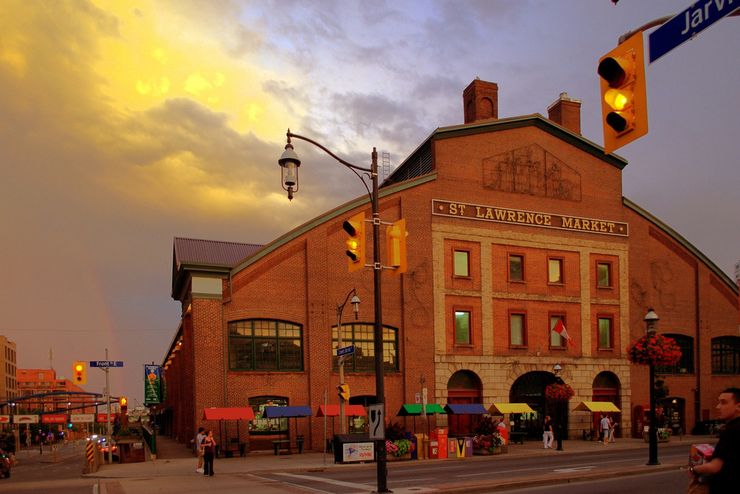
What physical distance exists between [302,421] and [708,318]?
100 ft

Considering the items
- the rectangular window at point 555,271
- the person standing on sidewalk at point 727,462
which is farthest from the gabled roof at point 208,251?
the person standing on sidewalk at point 727,462

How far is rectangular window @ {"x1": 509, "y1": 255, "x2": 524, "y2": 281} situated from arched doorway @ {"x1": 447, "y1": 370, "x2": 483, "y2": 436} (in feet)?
22.7

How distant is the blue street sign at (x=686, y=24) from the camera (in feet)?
20.0

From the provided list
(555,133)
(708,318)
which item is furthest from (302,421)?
(708,318)

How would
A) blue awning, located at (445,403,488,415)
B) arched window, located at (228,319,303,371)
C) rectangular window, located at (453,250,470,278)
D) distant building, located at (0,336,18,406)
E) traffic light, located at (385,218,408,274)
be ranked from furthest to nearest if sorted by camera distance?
distant building, located at (0,336,18,406) < rectangular window, located at (453,250,470,278) < blue awning, located at (445,403,488,415) < arched window, located at (228,319,303,371) < traffic light, located at (385,218,408,274)

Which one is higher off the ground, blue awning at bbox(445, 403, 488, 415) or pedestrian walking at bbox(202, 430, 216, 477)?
pedestrian walking at bbox(202, 430, 216, 477)

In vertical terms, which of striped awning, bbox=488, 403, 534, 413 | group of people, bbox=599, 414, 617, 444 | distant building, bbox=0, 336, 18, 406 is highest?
striped awning, bbox=488, 403, 534, 413

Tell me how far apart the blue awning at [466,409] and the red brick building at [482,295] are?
1126 millimetres

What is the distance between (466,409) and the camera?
1547 inches

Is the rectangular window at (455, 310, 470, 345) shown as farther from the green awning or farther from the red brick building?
the green awning

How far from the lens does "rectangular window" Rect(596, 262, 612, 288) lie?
46.2 metres

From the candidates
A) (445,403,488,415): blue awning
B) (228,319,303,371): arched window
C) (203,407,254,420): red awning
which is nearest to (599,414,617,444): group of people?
A: (445,403,488,415): blue awning

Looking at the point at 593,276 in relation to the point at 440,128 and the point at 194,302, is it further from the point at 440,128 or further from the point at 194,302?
the point at 194,302

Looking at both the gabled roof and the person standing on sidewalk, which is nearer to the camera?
the person standing on sidewalk
